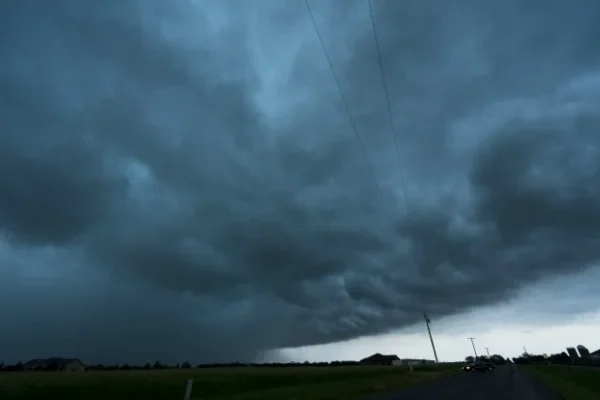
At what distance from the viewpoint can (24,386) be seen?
47.3m

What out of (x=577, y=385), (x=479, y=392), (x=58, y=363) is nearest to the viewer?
(x=479, y=392)

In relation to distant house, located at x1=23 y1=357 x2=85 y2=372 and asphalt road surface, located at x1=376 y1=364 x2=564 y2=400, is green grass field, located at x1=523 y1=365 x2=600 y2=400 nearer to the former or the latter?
asphalt road surface, located at x1=376 y1=364 x2=564 y2=400

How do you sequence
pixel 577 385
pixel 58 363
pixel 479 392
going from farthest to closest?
pixel 58 363, pixel 577 385, pixel 479 392

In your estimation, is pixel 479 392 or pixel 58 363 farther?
pixel 58 363

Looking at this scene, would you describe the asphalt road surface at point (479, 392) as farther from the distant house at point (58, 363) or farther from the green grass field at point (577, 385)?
the distant house at point (58, 363)

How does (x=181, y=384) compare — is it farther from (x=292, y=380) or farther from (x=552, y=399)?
(x=552, y=399)

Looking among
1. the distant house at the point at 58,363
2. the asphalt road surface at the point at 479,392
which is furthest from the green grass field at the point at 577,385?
the distant house at the point at 58,363

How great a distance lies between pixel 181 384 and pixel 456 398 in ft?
132

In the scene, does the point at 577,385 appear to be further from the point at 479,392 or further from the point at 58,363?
the point at 58,363

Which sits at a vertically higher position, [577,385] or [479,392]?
[577,385]

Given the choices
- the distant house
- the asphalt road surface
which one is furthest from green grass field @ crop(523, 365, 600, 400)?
the distant house

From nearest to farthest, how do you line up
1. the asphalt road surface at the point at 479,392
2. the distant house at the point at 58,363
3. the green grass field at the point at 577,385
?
the asphalt road surface at the point at 479,392
the green grass field at the point at 577,385
the distant house at the point at 58,363

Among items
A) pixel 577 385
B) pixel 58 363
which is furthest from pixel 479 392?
pixel 58 363

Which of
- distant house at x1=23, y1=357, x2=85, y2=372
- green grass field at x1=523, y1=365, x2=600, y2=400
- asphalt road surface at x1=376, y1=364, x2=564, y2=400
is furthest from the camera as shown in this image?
distant house at x1=23, y1=357, x2=85, y2=372
